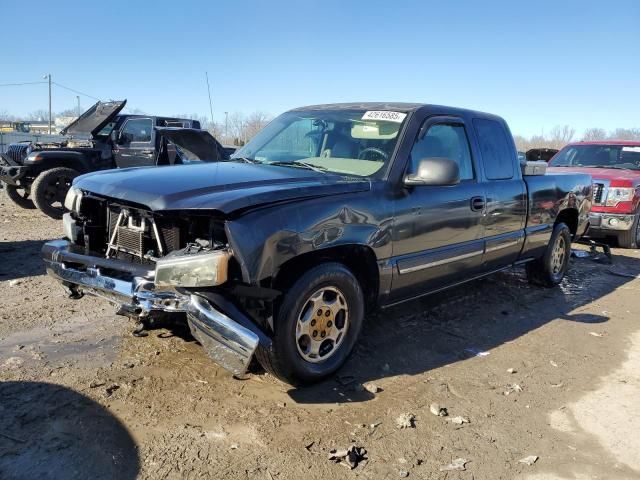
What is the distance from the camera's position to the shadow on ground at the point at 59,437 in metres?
2.41

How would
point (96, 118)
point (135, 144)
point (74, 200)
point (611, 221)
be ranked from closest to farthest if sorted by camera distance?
point (74, 200) < point (611, 221) < point (135, 144) < point (96, 118)

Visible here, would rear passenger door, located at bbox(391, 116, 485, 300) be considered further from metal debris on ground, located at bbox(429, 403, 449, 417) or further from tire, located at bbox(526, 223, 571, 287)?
tire, located at bbox(526, 223, 571, 287)

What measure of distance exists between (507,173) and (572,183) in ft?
5.34

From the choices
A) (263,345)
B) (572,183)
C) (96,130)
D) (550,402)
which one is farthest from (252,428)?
(96,130)

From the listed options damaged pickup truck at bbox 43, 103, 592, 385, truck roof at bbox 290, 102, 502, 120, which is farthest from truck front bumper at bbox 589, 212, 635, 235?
truck roof at bbox 290, 102, 502, 120

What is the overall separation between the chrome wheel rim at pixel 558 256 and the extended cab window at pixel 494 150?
1.61 m

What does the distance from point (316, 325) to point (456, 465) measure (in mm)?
1145

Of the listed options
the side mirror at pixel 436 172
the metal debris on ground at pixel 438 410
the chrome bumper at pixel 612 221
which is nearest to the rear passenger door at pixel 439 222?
the side mirror at pixel 436 172

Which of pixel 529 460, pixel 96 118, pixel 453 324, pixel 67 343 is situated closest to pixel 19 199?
pixel 96 118

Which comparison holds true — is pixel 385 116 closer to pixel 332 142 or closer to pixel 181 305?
→ pixel 332 142

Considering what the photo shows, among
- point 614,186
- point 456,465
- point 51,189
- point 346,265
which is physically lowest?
point 456,465

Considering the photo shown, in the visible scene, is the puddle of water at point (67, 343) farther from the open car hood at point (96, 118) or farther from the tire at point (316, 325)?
the open car hood at point (96, 118)

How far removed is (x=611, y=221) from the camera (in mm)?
8688

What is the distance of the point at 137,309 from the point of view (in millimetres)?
3037
